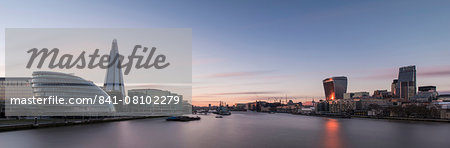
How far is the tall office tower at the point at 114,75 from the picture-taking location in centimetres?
13138

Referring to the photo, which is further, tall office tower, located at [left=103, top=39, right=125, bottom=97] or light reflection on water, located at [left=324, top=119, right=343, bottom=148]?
tall office tower, located at [left=103, top=39, right=125, bottom=97]

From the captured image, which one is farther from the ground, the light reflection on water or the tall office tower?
the tall office tower

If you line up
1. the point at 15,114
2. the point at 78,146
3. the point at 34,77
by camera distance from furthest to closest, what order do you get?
the point at 34,77, the point at 15,114, the point at 78,146

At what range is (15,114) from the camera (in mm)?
61312

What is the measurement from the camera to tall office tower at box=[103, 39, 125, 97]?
431 feet

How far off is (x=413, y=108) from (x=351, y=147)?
75001mm

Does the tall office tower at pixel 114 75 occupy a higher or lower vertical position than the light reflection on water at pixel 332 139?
higher

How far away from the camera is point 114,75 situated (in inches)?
5320

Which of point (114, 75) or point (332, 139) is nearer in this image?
point (332, 139)

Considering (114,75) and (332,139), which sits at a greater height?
(114,75)

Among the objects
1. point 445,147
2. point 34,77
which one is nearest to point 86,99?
point 34,77

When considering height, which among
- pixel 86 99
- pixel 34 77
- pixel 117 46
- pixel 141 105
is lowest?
pixel 141 105

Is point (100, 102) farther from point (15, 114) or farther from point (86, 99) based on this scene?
point (15, 114)

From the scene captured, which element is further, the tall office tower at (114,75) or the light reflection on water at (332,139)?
the tall office tower at (114,75)
